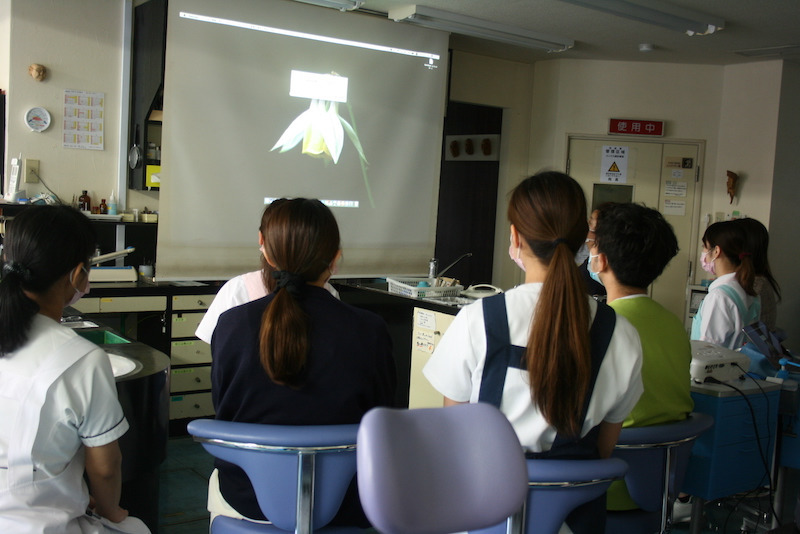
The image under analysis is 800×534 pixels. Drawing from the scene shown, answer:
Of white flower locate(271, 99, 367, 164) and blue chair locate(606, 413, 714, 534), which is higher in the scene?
white flower locate(271, 99, 367, 164)

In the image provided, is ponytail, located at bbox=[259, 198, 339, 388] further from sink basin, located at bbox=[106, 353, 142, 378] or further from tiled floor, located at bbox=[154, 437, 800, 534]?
tiled floor, located at bbox=[154, 437, 800, 534]

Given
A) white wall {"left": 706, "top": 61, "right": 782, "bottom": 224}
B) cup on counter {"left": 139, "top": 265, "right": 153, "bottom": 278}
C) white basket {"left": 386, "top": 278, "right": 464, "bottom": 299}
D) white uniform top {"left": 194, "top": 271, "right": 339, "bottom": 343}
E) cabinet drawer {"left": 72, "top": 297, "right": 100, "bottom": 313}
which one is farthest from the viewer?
white wall {"left": 706, "top": 61, "right": 782, "bottom": 224}

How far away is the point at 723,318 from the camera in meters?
2.86

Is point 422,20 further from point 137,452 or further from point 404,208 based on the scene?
point 137,452

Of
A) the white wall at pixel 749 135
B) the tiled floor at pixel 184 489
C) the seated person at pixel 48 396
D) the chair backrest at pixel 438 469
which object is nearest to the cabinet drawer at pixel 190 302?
the tiled floor at pixel 184 489

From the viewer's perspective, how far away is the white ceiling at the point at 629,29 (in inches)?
178

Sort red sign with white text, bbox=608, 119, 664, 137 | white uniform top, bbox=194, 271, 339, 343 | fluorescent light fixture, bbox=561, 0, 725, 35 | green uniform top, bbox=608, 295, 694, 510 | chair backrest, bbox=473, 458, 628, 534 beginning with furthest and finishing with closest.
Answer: red sign with white text, bbox=608, 119, 664, 137, fluorescent light fixture, bbox=561, 0, 725, 35, white uniform top, bbox=194, 271, 339, 343, green uniform top, bbox=608, 295, 694, 510, chair backrest, bbox=473, 458, 628, 534

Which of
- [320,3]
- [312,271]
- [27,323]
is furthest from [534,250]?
[320,3]

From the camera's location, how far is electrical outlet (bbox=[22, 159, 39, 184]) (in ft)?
13.4

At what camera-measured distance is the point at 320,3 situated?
177 inches

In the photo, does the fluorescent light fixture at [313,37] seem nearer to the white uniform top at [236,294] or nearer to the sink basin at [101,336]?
the sink basin at [101,336]

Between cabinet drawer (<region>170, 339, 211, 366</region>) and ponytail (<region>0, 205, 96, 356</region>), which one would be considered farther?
cabinet drawer (<region>170, 339, 211, 366</region>)

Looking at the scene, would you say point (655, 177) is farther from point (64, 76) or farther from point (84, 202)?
point (64, 76)

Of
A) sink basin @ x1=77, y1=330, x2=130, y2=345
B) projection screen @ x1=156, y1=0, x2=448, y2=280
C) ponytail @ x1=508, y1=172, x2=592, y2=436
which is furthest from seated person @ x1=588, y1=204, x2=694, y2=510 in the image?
projection screen @ x1=156, y1=0, x2=448, y2=280
